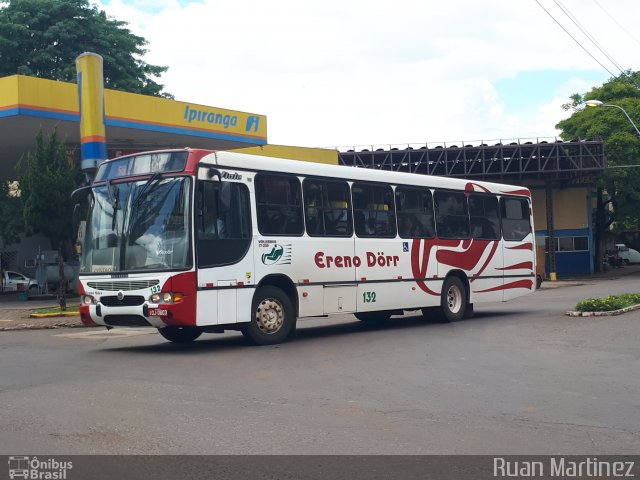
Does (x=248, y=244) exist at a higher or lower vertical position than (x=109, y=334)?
higher

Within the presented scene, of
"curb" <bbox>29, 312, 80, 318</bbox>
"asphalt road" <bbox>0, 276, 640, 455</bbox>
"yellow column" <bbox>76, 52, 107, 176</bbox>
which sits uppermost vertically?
"yellow column" <bbox>76, 52, 107, 176</bbox>

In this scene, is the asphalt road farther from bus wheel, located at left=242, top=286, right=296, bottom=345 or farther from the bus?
the bus

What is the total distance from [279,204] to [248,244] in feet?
3.86

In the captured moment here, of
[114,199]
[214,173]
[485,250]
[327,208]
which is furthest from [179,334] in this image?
[485,250]

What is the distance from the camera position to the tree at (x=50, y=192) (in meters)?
23.4

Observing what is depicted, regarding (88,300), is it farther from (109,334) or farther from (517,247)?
(517,247)

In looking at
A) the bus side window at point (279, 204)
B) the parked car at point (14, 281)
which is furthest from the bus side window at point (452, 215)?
the parked car at point (14, 281)

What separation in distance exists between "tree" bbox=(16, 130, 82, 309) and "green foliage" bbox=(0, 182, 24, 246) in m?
9.56

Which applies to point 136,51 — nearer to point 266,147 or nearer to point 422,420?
point 266,147

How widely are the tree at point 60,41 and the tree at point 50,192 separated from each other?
75.2 ft

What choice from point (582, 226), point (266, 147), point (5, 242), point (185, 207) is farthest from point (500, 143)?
point (185, 207)

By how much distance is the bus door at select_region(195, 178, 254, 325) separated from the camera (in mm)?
12836

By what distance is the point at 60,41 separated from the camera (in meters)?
47.7

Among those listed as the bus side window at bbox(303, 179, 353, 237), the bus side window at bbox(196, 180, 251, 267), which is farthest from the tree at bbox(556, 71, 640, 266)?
the bus side window at bbox(196, 180, 251, 267)
